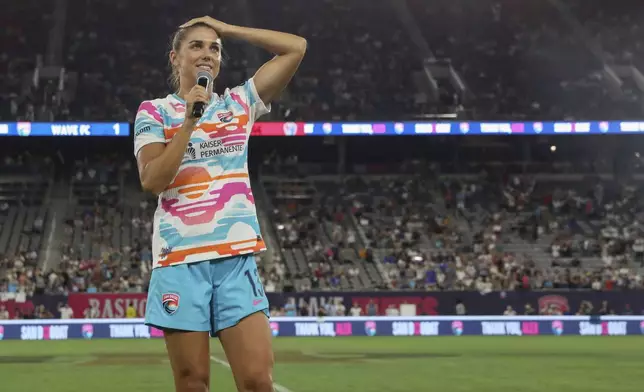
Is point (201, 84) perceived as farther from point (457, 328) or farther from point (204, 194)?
point (457, 328)

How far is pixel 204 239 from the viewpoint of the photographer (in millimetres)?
4453

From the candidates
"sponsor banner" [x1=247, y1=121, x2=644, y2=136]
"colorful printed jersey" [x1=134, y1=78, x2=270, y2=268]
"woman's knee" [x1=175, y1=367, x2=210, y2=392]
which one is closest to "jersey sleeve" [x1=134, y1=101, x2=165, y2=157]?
"colorful printed jersey" [x1=134, y1=78, x2=270, y2=268]

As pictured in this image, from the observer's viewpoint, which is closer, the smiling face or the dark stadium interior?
the smiling face

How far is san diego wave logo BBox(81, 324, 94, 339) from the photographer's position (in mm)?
28922

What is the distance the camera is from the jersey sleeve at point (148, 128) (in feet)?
14.8

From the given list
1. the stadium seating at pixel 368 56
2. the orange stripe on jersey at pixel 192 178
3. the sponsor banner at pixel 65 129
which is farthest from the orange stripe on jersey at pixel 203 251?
the stadium seating at pixel 368 56

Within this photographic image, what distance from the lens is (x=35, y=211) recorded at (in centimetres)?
3809

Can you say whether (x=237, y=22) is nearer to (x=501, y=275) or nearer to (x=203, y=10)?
(x=203, y=10)

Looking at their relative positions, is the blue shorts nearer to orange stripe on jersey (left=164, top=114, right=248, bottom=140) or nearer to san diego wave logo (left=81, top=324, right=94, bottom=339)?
orange stripe on jersey (left=164, top=114, right=248, bottom=140)

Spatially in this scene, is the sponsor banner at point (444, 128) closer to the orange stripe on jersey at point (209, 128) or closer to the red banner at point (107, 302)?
the red banner at point (107, 302)

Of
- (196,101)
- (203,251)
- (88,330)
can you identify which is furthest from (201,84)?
(88,330)

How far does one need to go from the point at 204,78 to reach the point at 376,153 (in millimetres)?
38703

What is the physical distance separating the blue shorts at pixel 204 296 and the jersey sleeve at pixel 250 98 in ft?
2.32

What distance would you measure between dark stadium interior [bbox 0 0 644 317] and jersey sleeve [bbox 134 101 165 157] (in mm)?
27250
